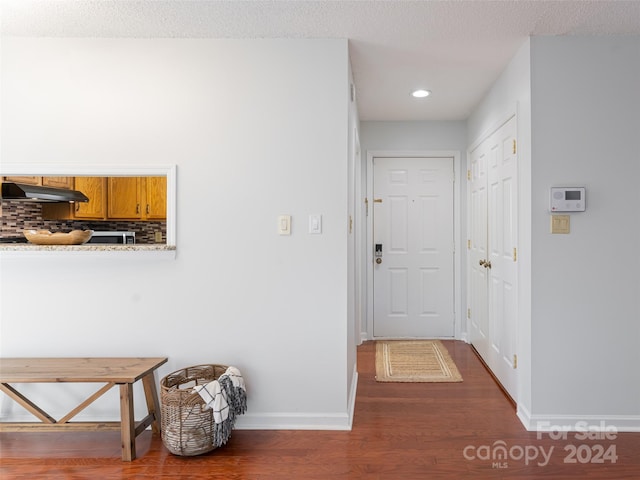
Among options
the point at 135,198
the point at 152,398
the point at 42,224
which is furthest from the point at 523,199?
the point at 42,224

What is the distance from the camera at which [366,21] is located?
241 cm

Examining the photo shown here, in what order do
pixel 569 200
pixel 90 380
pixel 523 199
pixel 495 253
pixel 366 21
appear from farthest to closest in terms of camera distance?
pixel 495 253 < pixel 523 199 < pixel 569 200 < pixel 366 21 < pixel 90 380

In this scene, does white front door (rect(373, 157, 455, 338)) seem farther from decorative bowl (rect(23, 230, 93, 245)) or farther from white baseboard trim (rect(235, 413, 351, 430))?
decorative bowl (rect(23, 230, 93, 245))

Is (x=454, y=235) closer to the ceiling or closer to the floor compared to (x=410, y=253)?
closer to the ceiling

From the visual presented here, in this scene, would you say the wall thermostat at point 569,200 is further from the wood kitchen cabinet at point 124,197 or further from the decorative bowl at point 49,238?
the wood kitchen cabinet at point 124,197

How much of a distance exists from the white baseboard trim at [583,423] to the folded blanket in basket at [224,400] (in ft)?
5.51

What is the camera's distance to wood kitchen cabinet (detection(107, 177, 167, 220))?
4.75m

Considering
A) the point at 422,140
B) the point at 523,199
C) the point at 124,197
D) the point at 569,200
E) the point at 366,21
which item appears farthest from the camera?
the point at 124,197

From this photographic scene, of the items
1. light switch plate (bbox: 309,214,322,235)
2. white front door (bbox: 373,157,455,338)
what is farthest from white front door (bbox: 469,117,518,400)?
light switch plate (bbox: 309,214,322,235)

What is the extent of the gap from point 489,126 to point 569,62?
1008mm

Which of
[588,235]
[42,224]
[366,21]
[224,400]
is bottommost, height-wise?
[224,400]

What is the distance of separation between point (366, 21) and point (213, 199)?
51.1 inches

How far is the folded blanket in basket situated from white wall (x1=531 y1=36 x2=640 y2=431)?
1692 millimetres

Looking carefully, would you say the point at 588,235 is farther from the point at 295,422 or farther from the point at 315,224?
the point at 295,422
